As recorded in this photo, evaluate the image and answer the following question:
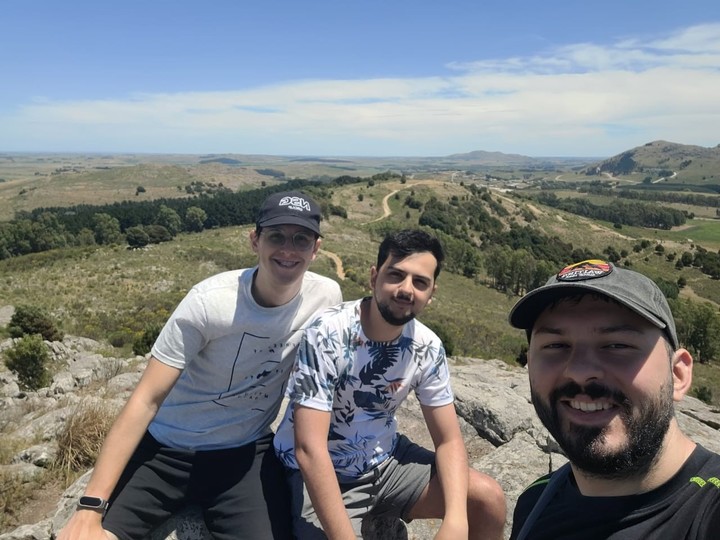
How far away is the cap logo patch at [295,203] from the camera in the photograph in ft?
11.2

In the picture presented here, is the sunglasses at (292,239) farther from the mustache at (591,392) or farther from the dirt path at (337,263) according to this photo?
the dirt path at (337,263)

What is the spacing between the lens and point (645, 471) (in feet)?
5.87

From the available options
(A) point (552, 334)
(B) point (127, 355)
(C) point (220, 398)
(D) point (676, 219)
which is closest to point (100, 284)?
(B) point (127, 355)

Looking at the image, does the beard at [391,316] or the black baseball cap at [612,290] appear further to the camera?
the beard at [391,316]

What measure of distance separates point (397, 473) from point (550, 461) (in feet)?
7.65

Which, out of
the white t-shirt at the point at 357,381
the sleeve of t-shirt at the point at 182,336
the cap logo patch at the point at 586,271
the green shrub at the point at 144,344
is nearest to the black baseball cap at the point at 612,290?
the cap logo patch at the point at 586,271

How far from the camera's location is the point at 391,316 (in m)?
3.07

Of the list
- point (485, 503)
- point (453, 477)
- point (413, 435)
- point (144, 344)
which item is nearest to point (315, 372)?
point (453, 477)

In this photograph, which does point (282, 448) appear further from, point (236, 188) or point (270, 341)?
point (236, 188)

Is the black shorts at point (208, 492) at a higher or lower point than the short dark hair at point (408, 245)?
lower

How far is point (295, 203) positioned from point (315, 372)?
127cm

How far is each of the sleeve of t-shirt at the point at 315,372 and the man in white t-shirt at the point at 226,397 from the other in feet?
1.36

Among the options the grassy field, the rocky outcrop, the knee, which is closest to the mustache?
the knee

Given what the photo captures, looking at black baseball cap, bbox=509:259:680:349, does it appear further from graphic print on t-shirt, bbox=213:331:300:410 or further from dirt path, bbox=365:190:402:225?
dirt path, bbox=365:190:402:225
